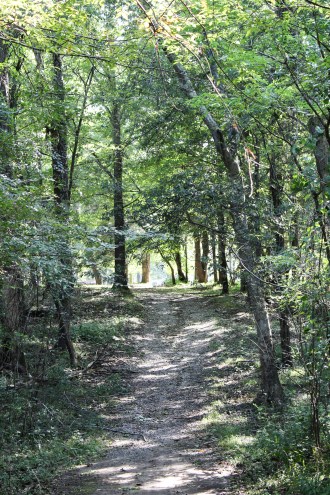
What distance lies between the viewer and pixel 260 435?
7.34 metres

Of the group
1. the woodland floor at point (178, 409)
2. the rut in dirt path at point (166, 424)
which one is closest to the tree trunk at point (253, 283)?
the woodland floor at point (178, 409)

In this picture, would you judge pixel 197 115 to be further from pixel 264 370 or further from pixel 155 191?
pixel 264 370

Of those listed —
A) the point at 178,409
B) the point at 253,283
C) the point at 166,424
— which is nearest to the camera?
the point at 166,424

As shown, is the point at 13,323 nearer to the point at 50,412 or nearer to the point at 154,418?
the point at 50,412

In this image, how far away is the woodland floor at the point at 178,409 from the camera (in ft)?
21.3

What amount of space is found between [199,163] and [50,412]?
7.67 meters

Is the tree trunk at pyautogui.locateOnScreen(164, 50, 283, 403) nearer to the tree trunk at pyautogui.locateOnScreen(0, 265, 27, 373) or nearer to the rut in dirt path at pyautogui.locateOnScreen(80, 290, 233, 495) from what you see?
the rut in dirt path at pyautogui.locateOnScreen(80, 290, 233, 495)

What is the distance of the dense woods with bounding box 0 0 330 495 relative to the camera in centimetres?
530

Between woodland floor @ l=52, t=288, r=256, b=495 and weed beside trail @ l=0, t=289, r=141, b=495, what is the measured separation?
1.04ft

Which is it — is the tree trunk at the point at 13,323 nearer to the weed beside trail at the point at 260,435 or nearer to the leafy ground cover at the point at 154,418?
the leafy ground cover at the point at 154,418

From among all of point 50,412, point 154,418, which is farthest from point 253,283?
point 50,412

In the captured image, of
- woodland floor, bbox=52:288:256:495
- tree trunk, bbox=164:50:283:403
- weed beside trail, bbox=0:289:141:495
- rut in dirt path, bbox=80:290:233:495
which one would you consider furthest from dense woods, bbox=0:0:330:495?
rut in dirt path, bbox=80:290:233:495

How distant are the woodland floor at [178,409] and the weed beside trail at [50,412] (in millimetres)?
316

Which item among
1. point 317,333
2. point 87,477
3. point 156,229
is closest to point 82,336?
point 156,229
